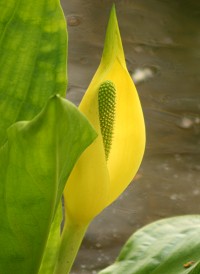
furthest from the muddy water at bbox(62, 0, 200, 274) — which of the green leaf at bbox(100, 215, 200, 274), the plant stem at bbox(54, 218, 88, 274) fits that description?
the plant stem at bbox(54, 218, 88, 274)

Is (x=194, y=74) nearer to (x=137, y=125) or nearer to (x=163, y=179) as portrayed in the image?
(x=163, y=179)

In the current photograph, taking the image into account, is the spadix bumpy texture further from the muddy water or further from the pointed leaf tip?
the muddy water

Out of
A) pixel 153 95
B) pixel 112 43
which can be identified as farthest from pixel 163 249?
pixel 153 95

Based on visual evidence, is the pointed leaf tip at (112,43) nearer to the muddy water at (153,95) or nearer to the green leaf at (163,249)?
the green leaf at (163,249)

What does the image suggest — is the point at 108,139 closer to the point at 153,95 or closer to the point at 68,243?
the point at 68,243

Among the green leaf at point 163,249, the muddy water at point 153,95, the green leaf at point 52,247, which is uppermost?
the green leaf at point 52,247

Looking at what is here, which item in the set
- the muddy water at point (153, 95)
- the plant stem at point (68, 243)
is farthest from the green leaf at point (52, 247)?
the muddy water at point (153, 95)
